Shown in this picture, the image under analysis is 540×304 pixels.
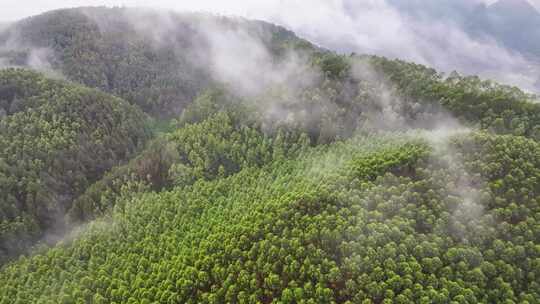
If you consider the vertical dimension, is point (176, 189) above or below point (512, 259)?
above

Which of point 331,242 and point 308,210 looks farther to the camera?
point 308,210

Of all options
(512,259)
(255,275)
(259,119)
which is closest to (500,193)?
(512,259)

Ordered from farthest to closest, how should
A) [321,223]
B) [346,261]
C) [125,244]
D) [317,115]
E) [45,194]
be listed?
[317,115] → [45,194] → [125,244] → [321,223] → [346,261]

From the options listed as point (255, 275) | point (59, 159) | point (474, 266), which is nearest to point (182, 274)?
point (255, 275)

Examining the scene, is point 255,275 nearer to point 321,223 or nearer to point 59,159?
point 321,223

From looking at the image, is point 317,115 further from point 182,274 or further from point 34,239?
point 34,239

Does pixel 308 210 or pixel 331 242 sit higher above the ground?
pixel 308 210

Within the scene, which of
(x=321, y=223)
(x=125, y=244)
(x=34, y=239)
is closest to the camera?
(x=321, y=223)

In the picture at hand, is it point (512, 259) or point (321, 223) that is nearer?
point (512, 259)

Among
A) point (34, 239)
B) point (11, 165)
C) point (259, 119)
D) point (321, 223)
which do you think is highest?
point (259, 119)
